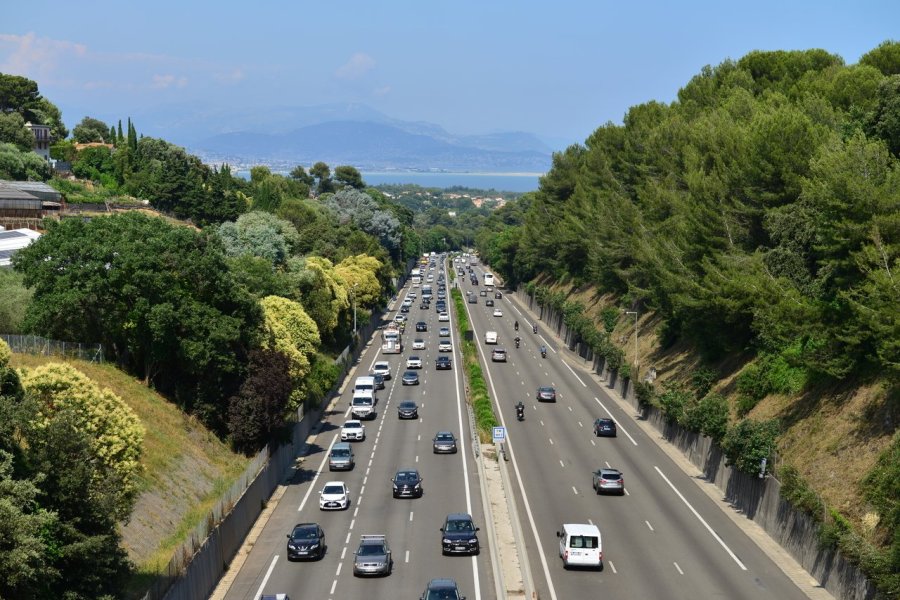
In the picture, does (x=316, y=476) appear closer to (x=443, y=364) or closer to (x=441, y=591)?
(x=441, y=591)

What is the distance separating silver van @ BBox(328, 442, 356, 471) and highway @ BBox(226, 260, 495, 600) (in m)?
0.38

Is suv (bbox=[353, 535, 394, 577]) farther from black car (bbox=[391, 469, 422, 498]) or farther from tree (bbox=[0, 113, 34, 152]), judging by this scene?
tree (bbox=[0, 113, 34, 152])

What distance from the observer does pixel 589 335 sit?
324 feet

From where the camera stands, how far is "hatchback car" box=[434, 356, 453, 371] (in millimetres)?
99375

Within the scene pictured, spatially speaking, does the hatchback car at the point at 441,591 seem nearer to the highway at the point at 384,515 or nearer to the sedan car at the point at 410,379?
the highway at the point at 384,515

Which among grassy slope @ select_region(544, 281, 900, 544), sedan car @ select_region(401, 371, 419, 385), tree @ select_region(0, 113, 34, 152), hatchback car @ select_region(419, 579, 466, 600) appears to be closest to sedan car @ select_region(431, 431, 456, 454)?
grassy slope @ select_region(544, 281, 900, 544)

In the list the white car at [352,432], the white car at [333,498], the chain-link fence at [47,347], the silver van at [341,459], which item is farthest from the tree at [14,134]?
the white car at [333,498]

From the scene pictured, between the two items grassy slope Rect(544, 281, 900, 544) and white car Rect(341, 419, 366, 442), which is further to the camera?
white car Rect(341, 419, 366, 442)

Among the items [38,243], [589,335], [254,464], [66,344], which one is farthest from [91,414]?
[589,335]

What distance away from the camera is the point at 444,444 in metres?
63.4

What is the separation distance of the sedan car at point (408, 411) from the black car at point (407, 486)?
21920mm

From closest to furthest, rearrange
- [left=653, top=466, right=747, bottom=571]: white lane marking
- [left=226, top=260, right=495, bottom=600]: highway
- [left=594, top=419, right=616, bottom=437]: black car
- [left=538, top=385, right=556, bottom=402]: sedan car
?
[left=226, top=260, right=495, bottom=600]: highway → [left=653, top=466, right=747, bottom=571]: white lane marking → [left=594, top=419, right=616, bottom=437]: black car → [left=538, top=385, right=556, bottom=402]: sedan car

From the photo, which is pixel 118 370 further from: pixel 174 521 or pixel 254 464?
pixel 174 521

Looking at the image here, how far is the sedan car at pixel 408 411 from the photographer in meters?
75.1
